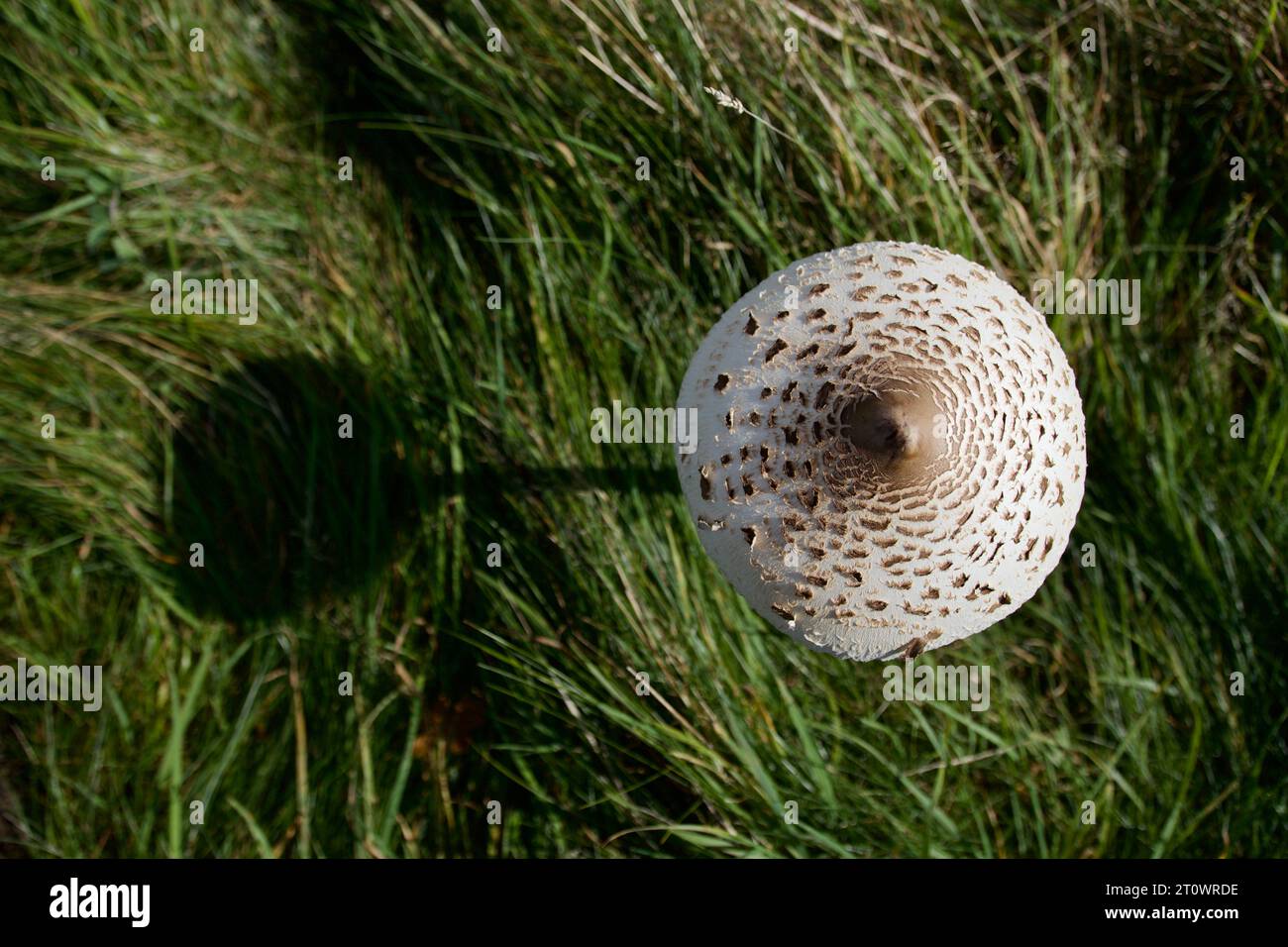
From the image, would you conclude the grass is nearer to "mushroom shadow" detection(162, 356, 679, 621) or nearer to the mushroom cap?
"mushroom shadow" detection(162, 356, 679, 621)

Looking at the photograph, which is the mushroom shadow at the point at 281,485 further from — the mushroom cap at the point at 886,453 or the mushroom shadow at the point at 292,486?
the mushroom cap at the point at 886,453

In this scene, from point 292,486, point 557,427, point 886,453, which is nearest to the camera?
point 886,453

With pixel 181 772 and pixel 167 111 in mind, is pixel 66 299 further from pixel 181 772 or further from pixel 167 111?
pixel 181 772

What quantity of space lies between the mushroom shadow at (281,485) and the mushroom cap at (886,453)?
1.19m

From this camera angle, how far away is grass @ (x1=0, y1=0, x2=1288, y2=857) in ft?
8.41

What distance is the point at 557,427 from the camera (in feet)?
8.48

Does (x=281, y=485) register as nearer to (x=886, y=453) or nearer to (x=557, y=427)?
(x=557, y=427)

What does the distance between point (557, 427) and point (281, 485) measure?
820 millimetres

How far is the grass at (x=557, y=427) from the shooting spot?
2.56m

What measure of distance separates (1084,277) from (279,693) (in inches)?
101

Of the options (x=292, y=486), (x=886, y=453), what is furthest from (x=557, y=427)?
Answer: (x=886, y=453)

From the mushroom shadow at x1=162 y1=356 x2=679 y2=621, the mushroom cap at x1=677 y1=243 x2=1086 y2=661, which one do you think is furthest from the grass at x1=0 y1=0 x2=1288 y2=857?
the mushroom cap at x1=677 y1=243 x2=1086 y2=661

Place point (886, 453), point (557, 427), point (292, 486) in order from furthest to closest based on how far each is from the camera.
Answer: point (292, 486) < point (557, 427) < point (886, 453)

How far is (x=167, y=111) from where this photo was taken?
2.78 metres
